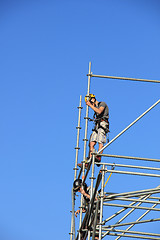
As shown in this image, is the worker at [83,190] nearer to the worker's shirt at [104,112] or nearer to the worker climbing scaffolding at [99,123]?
the worker climbing scaffolding at [99,123]

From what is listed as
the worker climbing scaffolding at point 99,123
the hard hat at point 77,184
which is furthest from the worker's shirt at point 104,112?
the hard hat at point 77,184

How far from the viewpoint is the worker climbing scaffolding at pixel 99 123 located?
1462 cm

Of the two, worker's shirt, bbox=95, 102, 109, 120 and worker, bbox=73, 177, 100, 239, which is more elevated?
worker's shirt, bbox=95, 102, 109, 120

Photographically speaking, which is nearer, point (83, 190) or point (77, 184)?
point (83, 190)

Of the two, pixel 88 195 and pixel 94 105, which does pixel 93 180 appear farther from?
pixel 94 105

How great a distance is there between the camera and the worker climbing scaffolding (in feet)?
48.0

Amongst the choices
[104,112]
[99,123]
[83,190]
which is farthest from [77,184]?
[104,112]

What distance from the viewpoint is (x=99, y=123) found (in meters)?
14.8

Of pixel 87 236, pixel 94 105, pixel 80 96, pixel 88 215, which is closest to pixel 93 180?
pixel 88 215

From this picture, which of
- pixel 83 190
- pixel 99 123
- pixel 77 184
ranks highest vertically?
pixel 99 123

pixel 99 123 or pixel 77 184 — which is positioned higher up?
pixel 99 123

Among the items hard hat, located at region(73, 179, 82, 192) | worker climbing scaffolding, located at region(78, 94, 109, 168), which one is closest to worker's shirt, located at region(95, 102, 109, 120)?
worker climbing scaffolding, located at region(78, 94, 109, 168)

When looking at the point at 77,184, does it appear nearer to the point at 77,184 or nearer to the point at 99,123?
the point at 77,184

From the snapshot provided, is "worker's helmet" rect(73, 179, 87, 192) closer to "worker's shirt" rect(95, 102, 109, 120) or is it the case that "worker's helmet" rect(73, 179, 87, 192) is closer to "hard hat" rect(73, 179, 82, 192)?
"hard hat" rect(73, 179, 82, 192)
